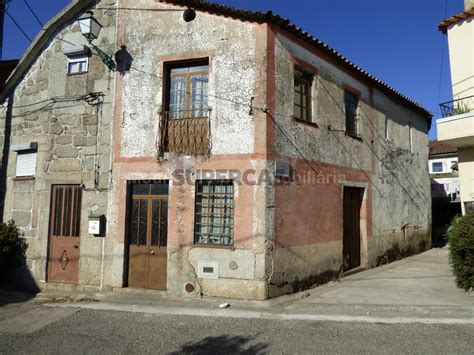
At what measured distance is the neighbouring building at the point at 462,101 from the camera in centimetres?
1013

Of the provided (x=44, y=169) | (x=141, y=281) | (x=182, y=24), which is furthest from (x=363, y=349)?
(x=44, y=169)

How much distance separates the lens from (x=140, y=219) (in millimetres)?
8438

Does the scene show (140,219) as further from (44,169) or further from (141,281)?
(44,169)

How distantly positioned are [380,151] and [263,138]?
611 cm

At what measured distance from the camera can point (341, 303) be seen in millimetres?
7176

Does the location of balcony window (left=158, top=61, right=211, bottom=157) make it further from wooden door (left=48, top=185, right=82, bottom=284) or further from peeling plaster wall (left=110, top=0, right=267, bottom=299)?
wooden door (left=48, top=185, right=82, bottom=284)

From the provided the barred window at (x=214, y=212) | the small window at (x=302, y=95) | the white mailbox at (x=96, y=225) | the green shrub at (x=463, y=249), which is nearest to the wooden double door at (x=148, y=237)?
the white mailbox at (x=96, y=225)

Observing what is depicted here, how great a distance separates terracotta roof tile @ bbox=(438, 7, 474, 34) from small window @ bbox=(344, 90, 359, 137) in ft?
10.9

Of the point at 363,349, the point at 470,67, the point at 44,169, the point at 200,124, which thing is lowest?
the point at 363,349

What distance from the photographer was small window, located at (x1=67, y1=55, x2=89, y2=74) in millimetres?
9313

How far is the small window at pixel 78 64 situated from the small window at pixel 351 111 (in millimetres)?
6846

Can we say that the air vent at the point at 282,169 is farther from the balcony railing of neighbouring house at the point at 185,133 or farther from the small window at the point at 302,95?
the balcony railing of neighbouring house at the point at 185,133

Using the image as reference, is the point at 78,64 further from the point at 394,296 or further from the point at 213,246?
the point at 394,296

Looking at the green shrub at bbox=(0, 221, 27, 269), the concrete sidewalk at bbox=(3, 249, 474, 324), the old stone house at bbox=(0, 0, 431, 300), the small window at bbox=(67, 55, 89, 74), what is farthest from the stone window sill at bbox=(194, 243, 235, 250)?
the small window at bbox=(67, 55, 89, 74)
